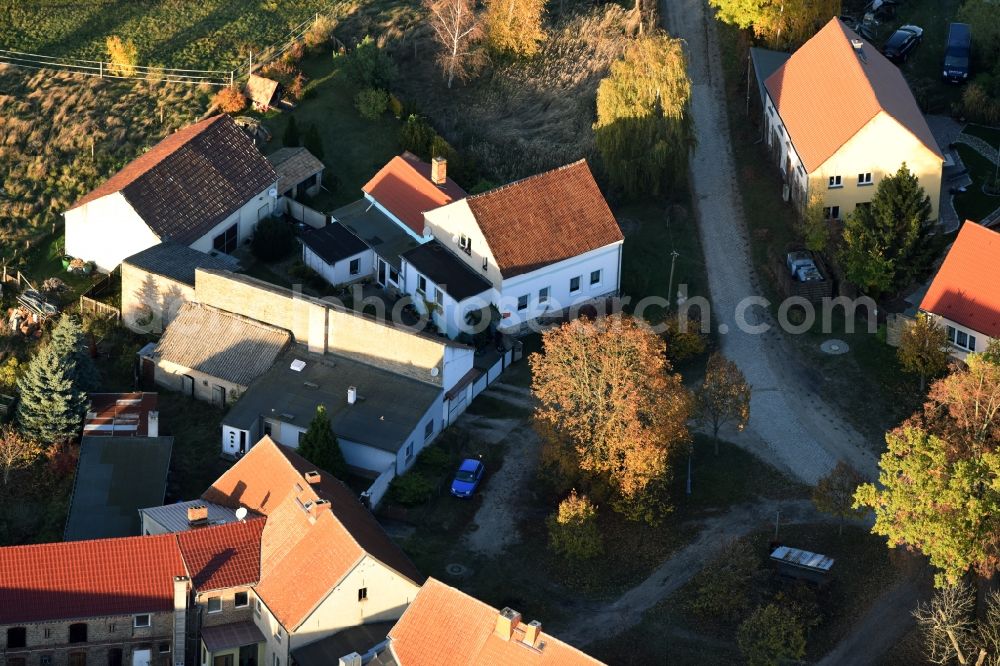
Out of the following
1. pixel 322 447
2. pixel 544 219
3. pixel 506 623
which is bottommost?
pixel 322 447

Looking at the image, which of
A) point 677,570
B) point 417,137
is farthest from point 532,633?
point 417,137

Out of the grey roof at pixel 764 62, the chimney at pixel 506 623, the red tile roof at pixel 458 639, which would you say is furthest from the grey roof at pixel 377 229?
the chimney at pixel 506 623

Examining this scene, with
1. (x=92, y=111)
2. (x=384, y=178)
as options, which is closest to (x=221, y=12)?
(x=92, y=111)

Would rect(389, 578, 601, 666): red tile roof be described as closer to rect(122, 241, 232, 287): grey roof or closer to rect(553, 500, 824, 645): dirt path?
rect(553, 500, 824, 645): dirt path

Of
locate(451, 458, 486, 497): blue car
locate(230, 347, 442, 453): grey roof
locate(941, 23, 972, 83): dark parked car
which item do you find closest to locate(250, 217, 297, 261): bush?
locate(230, 347, 442, 453): grey roof

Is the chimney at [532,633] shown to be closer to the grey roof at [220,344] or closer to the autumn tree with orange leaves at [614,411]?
the autumn tree with orange leaves at [614,411]

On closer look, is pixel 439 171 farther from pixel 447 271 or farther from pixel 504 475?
pixel 504 475
